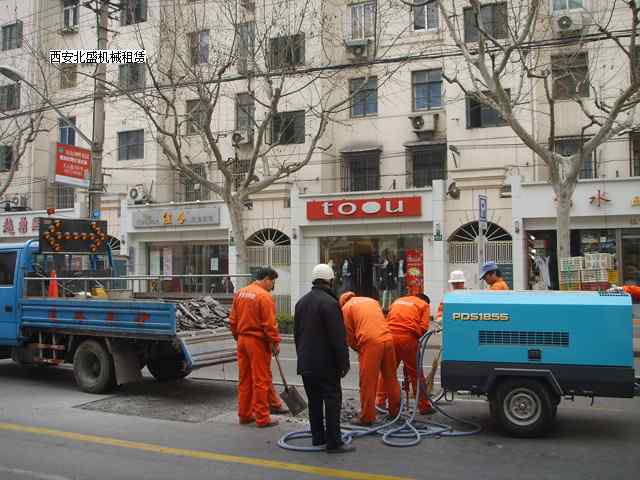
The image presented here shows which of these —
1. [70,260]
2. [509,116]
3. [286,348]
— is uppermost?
[509,116]

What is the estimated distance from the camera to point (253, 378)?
7.55m

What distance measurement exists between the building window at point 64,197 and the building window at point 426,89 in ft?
52.9

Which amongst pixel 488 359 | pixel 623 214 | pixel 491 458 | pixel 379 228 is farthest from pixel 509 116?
pixel 491 458

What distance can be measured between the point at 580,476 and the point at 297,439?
270cm

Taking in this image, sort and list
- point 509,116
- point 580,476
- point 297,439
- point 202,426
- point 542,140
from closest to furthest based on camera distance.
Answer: point 580,476 → point 297,439 → point 202,426 → point 509,116 → point 542,140

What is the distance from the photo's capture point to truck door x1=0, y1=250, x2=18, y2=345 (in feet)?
34.4

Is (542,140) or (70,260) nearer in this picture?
(70,260)

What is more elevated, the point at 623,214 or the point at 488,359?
the point at 623,214

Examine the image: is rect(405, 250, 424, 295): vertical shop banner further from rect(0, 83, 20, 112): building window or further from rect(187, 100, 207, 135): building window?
rect(0, 83, 20, 112): building window

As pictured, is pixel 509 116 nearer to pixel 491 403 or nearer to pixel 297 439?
pixel 491 403

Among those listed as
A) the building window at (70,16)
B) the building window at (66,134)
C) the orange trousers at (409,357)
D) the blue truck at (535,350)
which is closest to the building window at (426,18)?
the building window at (70,16)

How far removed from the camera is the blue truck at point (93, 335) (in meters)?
8.84

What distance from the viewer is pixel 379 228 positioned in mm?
23484

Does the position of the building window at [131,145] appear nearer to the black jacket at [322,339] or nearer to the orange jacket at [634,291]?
the black jacket at [322,339]
